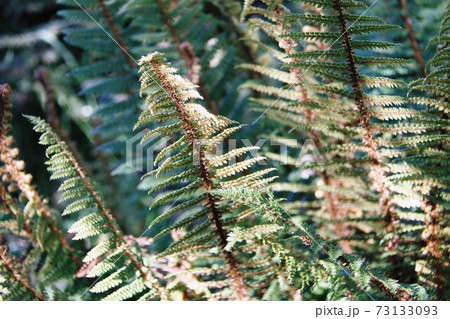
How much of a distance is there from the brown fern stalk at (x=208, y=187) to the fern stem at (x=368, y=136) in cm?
39

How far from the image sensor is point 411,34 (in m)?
1.54

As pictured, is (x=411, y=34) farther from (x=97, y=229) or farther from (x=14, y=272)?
(x=14, y=272)

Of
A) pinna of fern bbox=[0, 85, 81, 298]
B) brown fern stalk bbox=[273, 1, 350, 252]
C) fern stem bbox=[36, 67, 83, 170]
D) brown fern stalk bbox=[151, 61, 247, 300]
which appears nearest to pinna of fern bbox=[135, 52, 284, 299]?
brown fern stalk bbox=[151, 61, 247, 300]

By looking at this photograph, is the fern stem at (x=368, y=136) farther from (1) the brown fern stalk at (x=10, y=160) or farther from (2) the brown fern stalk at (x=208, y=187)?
(1) the brown fern stalk at (x=10, y=160)

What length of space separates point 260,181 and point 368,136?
1.03 ft

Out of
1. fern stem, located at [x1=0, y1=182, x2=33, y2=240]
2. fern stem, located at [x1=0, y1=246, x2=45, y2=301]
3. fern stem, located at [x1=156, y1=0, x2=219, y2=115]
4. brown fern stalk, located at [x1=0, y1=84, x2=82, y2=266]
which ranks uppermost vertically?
fern stem, located at [x1=156, y1=0, x2=219, y2=115]

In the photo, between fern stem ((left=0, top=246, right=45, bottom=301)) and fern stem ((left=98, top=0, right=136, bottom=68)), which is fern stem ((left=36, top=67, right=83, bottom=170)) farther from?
fern stem ((left=0, top=246, right=45, bottom=301))

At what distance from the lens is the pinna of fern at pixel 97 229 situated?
0.99 m

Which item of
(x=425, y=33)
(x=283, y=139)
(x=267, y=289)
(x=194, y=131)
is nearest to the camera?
(x=194, y=131)

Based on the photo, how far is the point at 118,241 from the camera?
107cm

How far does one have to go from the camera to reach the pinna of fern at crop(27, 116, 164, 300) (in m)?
0.99
